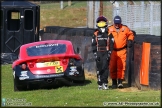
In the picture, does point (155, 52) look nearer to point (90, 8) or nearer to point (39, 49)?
point (39, 49)

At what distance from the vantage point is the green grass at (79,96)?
10.7 m

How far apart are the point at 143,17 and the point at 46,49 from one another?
29.2ft

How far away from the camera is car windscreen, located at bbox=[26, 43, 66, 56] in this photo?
13.5 meters

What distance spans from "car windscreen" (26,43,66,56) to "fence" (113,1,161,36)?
22.2 feet

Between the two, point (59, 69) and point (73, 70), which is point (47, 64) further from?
point (73, 70)

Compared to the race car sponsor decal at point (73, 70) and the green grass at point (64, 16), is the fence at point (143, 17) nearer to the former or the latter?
the race car sponsor decal at point (73, 70)

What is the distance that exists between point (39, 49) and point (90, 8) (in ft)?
Answer: 32.7

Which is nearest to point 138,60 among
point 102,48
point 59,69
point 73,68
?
point 102,48

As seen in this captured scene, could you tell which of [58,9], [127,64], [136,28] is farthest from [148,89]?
[58,9]

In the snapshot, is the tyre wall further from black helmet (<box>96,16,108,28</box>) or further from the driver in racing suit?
black helmet (<box>96,16,108,28</box>)

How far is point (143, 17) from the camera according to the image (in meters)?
21.8

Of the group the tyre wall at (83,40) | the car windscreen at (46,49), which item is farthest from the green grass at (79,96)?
the tyre wall at (83,40)

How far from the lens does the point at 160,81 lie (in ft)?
39.1

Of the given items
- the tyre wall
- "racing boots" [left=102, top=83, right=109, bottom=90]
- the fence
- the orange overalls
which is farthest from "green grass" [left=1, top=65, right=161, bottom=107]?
the fence
